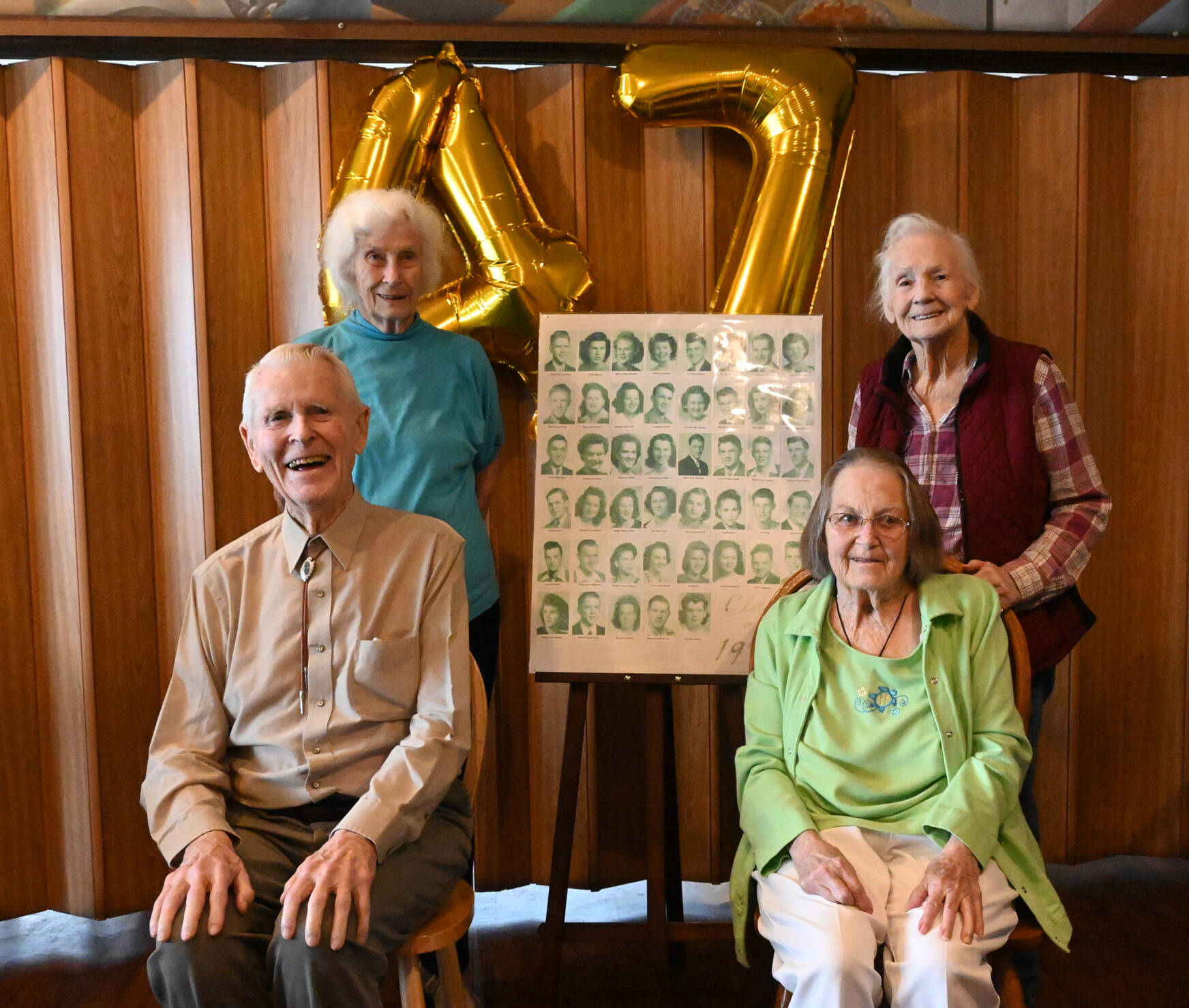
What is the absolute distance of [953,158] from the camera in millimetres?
2879

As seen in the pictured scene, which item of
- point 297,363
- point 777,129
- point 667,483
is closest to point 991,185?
point 777,129

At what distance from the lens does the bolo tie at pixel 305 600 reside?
173 centimetres

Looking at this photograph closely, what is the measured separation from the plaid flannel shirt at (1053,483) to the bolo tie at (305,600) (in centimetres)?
114

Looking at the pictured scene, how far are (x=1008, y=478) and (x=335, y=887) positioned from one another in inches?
56.5

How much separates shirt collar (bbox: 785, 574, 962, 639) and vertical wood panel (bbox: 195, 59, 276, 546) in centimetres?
160

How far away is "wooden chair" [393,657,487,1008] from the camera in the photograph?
162cm

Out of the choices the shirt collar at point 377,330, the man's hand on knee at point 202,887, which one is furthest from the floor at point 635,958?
the shirt collar at point 377,330

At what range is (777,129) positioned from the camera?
8.50 feet

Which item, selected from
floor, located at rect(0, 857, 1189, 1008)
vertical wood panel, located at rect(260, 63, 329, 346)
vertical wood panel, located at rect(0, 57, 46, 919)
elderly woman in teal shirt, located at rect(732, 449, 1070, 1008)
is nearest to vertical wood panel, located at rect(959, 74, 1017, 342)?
elderly woman in teal shirt, located at rect(732, 449, 1070, 1008)

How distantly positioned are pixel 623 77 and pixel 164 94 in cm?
119

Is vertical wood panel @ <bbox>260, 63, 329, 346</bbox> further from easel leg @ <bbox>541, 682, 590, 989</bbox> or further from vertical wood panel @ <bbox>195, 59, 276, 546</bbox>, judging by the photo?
easel leg @ <bbox>541, 682, 590, 989</bbox>

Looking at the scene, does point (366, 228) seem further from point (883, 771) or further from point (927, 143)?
point (927, 143)

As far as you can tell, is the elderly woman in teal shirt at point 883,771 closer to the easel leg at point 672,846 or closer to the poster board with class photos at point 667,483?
the poster board with class photos at point 667,483

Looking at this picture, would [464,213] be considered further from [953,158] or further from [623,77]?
[953,158]
